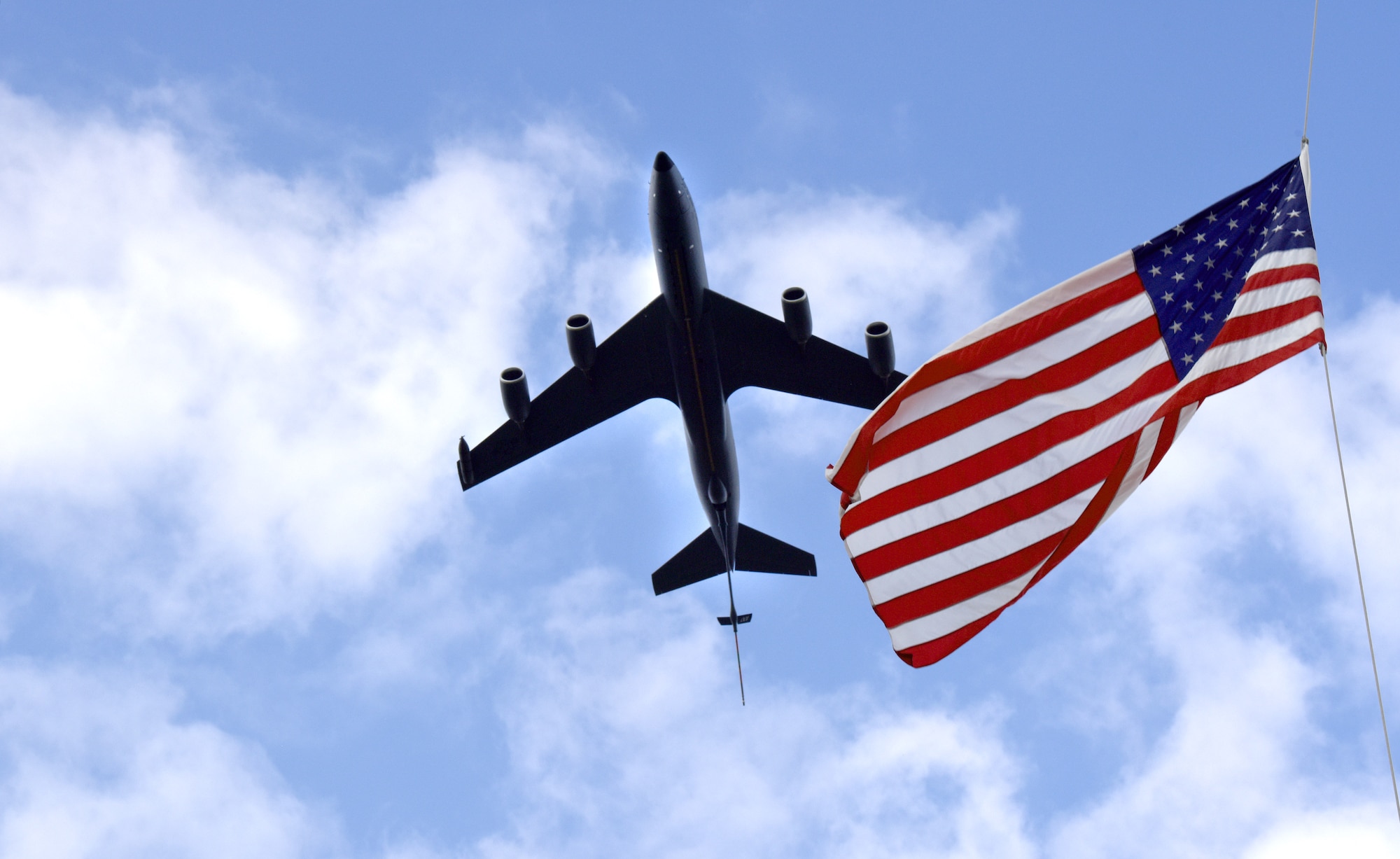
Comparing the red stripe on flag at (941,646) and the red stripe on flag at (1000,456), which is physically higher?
the red stripe on flag at (1000,456)

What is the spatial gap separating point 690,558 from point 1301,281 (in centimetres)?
2140

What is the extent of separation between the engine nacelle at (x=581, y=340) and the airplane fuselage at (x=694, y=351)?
153 cm

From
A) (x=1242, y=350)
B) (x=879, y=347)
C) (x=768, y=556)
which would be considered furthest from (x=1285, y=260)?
(x=768, y=556)

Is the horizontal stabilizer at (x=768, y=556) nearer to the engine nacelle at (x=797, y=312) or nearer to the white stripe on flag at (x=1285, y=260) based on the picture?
the engine nacelle at (x=797, y=312)

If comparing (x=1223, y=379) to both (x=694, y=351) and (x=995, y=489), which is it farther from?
(x=694, y=351)

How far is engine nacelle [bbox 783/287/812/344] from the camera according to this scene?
2267 cm

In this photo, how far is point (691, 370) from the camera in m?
23.2

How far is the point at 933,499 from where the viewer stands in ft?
32.1

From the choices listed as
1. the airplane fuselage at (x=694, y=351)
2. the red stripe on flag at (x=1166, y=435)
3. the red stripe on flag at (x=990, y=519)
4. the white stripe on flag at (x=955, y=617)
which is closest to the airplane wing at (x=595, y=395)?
the airplane fuselage at (x=694, y=351)

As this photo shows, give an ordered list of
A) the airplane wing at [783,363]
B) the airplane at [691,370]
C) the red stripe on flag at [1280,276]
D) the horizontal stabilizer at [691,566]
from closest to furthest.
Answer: the red stripe on flag at [1280,276] < the airplane at [691,370] < the airplane wing at [783,363] < the horizontal stabilizer at [691,566]

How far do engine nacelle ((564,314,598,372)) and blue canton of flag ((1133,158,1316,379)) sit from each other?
48.3 ft

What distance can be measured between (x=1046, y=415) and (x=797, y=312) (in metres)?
13.4

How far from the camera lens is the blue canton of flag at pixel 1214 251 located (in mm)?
9453

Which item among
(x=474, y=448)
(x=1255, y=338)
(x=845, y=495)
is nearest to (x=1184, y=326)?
(x=1255, y=338)
